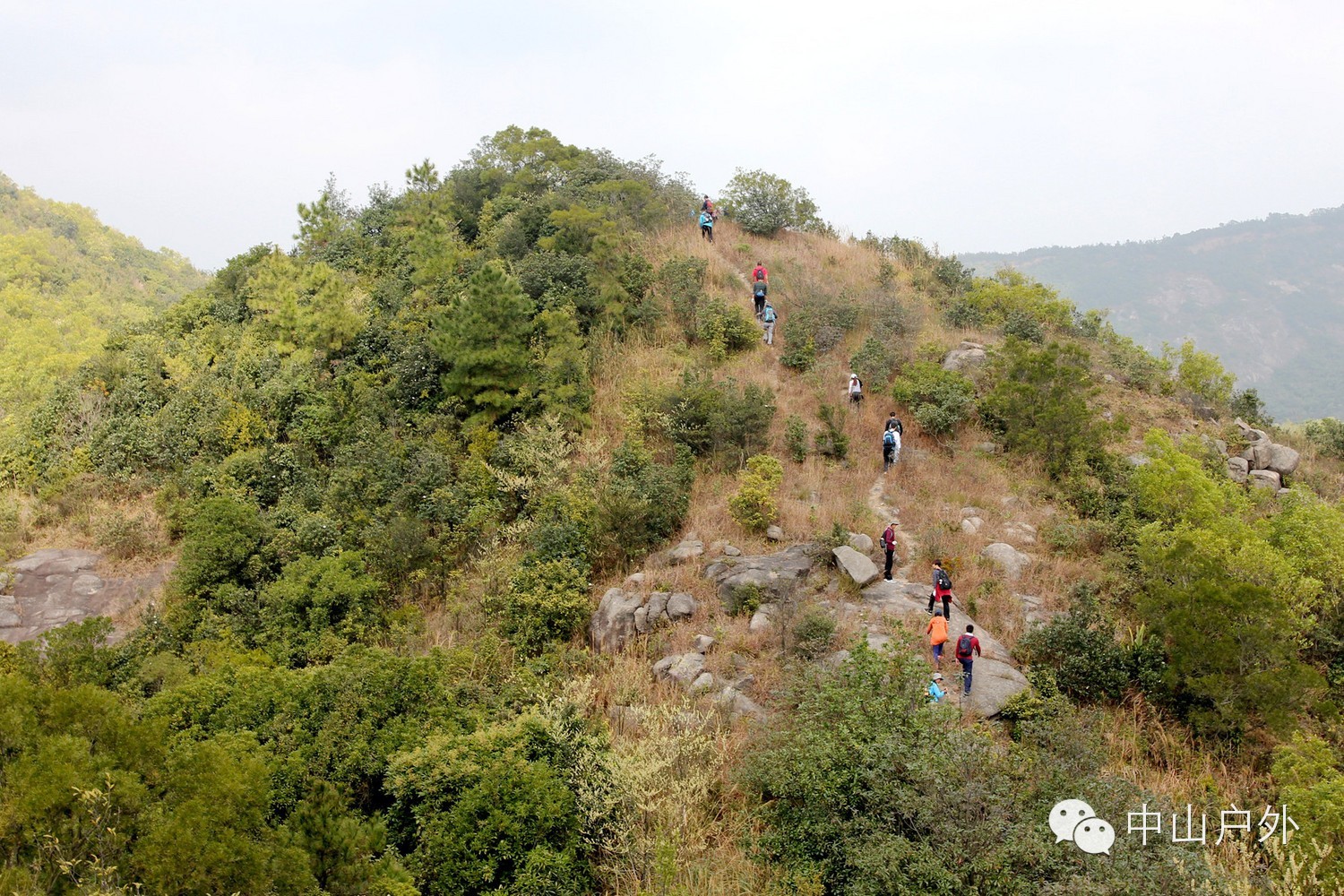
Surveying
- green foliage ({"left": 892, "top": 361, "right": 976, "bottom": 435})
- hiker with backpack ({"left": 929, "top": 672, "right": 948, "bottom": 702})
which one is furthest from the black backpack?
green foliage ({"left": 892, "top": 361, "right": 976, "bottom": 435})

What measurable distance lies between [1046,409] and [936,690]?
7.79 meters

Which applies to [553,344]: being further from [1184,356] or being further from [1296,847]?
[1184,356]

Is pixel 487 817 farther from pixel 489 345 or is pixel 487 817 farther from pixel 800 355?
pixel 800 355

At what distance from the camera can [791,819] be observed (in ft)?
22.4

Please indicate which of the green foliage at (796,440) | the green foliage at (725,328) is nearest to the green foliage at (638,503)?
the green foliage at (796,440)

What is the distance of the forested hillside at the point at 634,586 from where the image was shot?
6184 mm

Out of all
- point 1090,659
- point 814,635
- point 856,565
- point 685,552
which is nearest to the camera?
point 1090,659

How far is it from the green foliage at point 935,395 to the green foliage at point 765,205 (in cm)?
1042

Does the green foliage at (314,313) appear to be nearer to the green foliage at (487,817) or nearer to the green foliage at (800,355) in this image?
the green foliage at (800,355)

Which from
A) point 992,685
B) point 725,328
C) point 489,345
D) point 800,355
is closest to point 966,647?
point 992,685

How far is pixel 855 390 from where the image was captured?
51.0ft

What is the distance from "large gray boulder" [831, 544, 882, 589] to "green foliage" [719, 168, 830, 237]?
52.6 ft

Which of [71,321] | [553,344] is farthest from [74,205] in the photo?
[553,344]

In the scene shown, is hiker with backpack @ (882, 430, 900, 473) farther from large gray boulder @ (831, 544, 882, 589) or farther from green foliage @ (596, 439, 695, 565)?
green foliage @ (596, 439, 695, 565)
